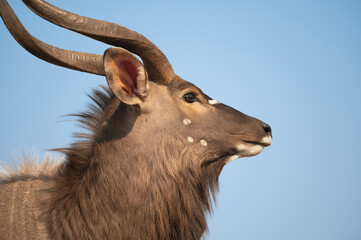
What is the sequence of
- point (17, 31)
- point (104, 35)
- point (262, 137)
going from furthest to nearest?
point (262, 137)
point (104, 35)
point (17, 31)

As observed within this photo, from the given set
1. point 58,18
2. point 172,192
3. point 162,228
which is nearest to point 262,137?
point 172,192

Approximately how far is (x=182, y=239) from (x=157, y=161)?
1.02m

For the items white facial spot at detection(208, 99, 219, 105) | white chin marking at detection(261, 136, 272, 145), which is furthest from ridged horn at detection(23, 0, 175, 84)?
white chin marking at detection(261, 136, 272, 145)

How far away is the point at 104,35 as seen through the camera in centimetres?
482

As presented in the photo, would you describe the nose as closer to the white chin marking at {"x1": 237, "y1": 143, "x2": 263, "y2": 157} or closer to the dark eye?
the white chin marking at {"x1": 237, "y1": 143, "x2": 263, "y2": 157}

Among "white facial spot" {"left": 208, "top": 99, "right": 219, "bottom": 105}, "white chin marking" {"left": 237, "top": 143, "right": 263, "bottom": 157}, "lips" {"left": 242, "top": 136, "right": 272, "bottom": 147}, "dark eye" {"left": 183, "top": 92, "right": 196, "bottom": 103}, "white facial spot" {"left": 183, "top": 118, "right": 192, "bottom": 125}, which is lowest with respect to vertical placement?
"white chin marking" {"left": 237, "top": 143, "right": 263, "bottom": 157}

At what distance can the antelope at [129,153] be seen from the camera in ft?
15.0

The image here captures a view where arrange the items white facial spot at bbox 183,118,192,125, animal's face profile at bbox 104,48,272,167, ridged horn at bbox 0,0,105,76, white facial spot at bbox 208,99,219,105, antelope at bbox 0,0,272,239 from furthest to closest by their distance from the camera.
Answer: white facial spot at bbox 208,99,219,105, white facial spot at bbox 183,118,192,125, animal's face profile at bbox 104,48,272,167, antelope at bbox 0,0,272,239, ridged horn at bbox 0,0,105,76

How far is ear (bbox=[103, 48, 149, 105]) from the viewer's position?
468 centimetres

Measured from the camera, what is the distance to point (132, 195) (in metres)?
4.62

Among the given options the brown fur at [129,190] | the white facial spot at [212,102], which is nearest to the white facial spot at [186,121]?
the brown fur at [129,190]

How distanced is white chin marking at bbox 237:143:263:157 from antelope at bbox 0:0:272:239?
0.04ft

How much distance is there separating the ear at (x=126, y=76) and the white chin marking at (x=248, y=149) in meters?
1.44

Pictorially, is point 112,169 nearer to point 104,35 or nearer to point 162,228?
point 162,228
